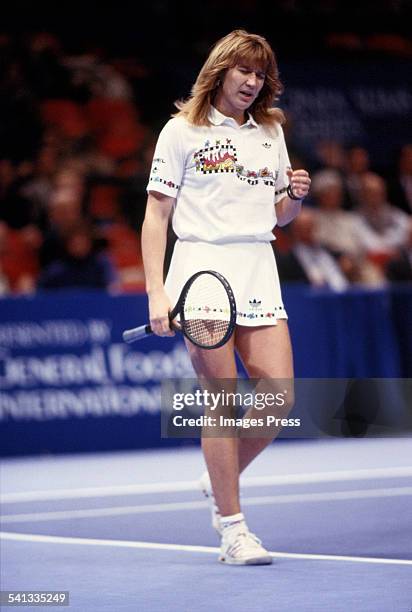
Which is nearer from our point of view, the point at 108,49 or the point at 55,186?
the point at 55,186

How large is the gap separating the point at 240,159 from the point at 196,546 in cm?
153

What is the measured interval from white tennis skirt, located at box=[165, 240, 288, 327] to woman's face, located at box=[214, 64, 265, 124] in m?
0.50

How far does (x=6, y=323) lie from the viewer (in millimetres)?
8500

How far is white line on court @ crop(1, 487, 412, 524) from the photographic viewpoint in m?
5.98

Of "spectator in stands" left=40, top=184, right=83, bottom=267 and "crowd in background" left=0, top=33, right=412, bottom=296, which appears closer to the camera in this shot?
"spectator in stands" left=40, top=184, right=83, bottom=267

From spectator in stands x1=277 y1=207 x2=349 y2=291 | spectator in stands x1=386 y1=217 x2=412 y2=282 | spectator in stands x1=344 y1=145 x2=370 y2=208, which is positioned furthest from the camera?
spectator in stands x1=344 y1=145 x2=370 y2=208

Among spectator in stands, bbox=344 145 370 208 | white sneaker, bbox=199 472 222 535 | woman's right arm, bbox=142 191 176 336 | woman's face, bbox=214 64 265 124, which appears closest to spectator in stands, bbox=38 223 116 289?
spectator in stands, bbox=344 145 370 208

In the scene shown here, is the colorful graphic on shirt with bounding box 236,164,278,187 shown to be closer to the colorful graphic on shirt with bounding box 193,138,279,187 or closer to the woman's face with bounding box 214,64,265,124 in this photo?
the colorful graphic on shirt with bounding box 193,138,279,187

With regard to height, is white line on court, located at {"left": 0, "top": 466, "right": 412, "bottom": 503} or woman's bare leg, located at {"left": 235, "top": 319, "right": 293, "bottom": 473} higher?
woman's bare leg, located at {"left": 235, "top": 319, "right": 293, "bottom": 473}

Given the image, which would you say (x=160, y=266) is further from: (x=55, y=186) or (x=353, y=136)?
(x=353, y=136)

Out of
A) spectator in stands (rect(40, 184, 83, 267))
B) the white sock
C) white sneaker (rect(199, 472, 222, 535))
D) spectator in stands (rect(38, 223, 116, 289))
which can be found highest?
spectator in stands (rect(40, 184, 83, 267))

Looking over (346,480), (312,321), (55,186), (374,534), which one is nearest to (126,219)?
(55,186)

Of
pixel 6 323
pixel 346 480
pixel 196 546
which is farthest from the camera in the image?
pixel 6 323

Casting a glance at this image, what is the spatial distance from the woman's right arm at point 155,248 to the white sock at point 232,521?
2.33 ft
